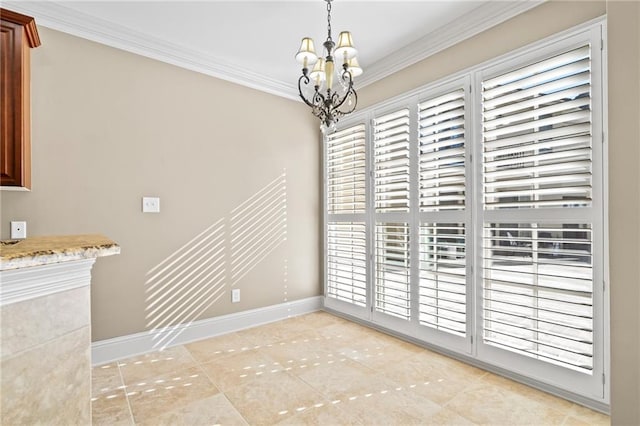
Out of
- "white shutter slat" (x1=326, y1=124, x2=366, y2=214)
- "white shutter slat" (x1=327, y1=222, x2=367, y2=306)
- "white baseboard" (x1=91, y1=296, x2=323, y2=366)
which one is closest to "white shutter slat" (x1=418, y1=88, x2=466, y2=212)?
"white shutter slat" (x1=326, y1=124, x2=366, y2=214)

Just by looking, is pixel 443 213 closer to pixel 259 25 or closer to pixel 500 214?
pixel 500 214

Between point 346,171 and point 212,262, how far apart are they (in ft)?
5.60

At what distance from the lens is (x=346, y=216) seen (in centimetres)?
374

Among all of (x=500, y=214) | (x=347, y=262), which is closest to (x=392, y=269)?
(x=347, y=262)

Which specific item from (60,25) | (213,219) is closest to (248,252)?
(213,219)

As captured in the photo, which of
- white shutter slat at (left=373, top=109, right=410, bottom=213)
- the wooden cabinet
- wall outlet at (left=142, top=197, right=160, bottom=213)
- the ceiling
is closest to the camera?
the wooden cabinet

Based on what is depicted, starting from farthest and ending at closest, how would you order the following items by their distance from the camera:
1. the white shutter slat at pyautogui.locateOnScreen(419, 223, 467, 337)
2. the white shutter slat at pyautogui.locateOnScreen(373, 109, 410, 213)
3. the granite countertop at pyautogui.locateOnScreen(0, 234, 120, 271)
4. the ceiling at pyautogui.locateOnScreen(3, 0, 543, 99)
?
the white shutter slat at pyautogui.locateOnScreen(373, 109, 410, 213), the white shutter slat at pyautogui.locateOnScreen(419, 223, 467, 337), the ceiling at pyautogui.locateOnScreen(3, 0, 543, 99), the granite countertop at pyautogui.locateOnScreen(0, 234, 120, 271)

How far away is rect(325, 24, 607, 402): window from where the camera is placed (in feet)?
6.56

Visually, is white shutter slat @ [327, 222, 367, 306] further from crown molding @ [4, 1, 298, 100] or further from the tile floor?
crown molding @ [4, 1, 298, 100]

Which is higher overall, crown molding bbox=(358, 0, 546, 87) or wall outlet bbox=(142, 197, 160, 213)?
crown molding bbox=(358, 0, 546, 87)

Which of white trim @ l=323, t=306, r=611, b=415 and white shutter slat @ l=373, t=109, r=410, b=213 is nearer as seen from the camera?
white trim @ l=323, t=306, r=611, b=415

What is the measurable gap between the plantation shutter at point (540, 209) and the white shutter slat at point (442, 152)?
0.65 ft

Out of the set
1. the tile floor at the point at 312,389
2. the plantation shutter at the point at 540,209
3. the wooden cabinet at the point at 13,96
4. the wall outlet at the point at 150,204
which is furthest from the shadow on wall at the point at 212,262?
the plantation shutter at the point at 540,209

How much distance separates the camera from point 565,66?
2.08 m
